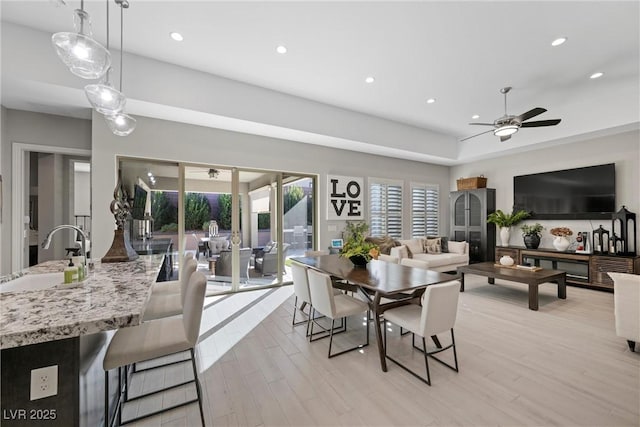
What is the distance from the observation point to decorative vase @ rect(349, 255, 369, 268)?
10.4 ft

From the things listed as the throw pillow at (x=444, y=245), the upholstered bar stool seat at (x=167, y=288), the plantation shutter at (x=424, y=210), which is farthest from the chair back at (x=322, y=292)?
the plantation shutter at (x=424, y=210)

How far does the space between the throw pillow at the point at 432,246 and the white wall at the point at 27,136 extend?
653cm

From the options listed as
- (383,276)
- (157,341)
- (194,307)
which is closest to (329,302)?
(383,276)

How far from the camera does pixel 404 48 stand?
3.12m

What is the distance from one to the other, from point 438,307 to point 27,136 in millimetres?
5461

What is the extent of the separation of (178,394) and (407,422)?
5.49 ft

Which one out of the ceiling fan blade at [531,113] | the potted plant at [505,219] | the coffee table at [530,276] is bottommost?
the coffee table at [530,276]

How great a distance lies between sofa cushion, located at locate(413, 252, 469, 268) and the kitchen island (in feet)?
16.2

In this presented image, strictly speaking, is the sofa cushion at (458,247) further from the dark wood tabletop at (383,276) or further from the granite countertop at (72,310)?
the granite countertop at (72,310)

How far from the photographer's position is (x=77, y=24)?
1.56m

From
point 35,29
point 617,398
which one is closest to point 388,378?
point 617,398

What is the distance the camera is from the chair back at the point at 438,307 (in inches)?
78.7

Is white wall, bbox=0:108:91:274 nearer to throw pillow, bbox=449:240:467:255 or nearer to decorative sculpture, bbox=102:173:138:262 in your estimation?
decorative sculpture, bbox=102:173:138:262

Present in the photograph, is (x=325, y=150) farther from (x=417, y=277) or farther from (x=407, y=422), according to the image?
(x=407, y=422)
